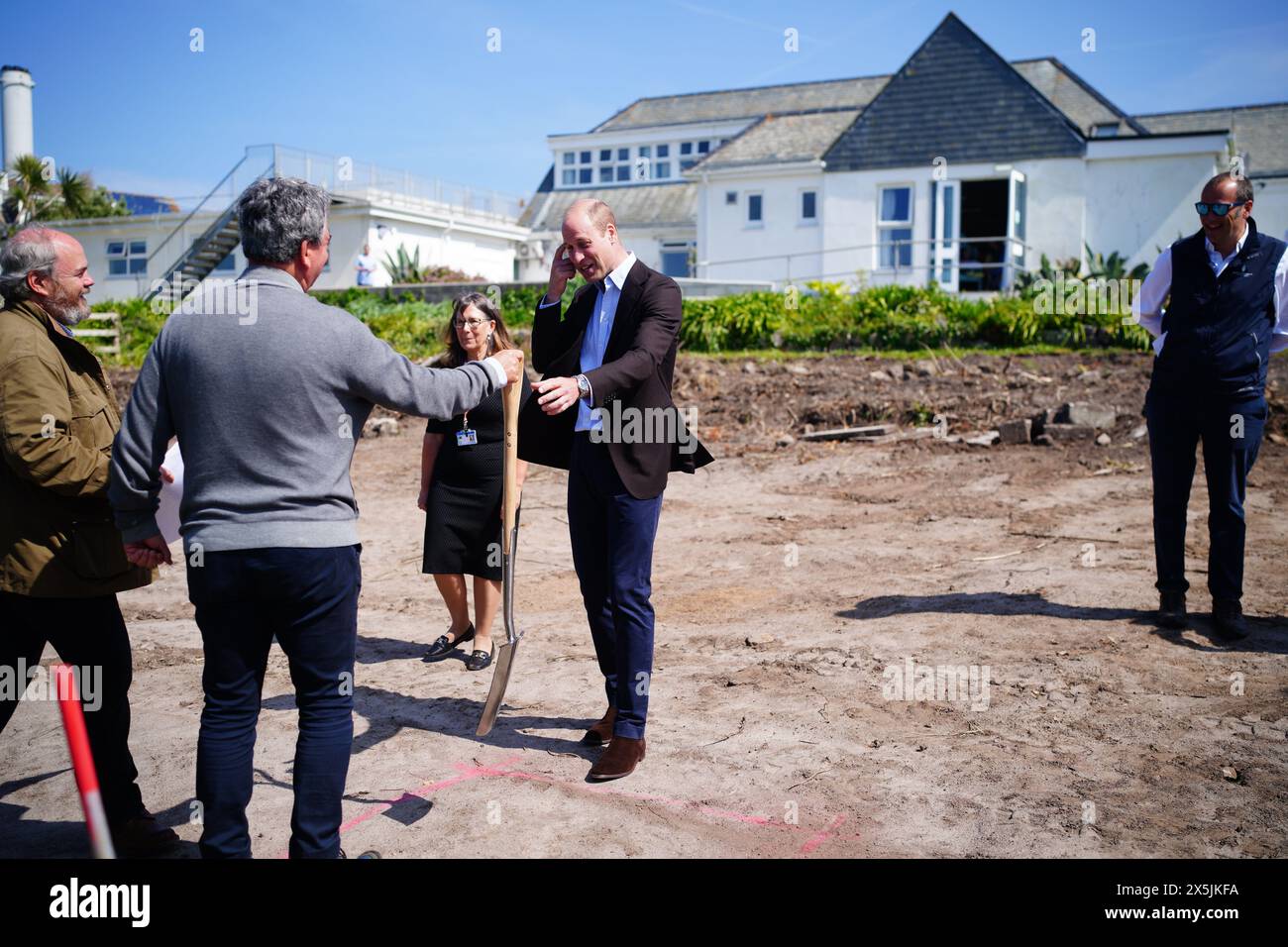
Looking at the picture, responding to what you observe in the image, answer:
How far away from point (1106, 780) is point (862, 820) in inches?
42.1

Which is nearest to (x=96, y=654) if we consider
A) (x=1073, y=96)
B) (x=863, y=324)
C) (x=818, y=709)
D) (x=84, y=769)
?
(x=84, y=769)

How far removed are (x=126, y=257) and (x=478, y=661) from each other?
3530cm

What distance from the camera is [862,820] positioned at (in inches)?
152

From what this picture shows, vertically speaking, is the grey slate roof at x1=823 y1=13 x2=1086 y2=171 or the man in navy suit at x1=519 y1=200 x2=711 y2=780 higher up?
the grey slate roof at x1=823 y1=13 x2=1086 y2=171

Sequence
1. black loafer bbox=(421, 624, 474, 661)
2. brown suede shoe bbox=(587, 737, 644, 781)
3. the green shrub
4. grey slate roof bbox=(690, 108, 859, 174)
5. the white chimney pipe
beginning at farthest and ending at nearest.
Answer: the white chimney pipe, grey slate roof bbox=(690, 108, 859, 174), the green shrub, black loafer bbox=(421, 624, 474, 661), brown suede shoe bbox=(587, 737, 644, 781)

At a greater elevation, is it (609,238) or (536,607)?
(609,238)

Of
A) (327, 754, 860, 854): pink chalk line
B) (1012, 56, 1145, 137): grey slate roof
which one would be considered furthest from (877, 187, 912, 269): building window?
(327, 754, 860, 854): pink chalk line

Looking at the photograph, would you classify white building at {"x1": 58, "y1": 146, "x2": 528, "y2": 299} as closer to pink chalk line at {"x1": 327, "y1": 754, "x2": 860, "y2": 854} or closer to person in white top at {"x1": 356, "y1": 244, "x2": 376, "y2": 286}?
person in white top at {"x1": 356, "y1": 244, "x2": 376, "y2": 286}

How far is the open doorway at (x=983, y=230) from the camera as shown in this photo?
2497 cm

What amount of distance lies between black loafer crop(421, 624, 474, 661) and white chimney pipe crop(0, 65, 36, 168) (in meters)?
36.3

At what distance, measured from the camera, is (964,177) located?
25.3 meters

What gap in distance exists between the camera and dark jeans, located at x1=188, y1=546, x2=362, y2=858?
9.68 feet
